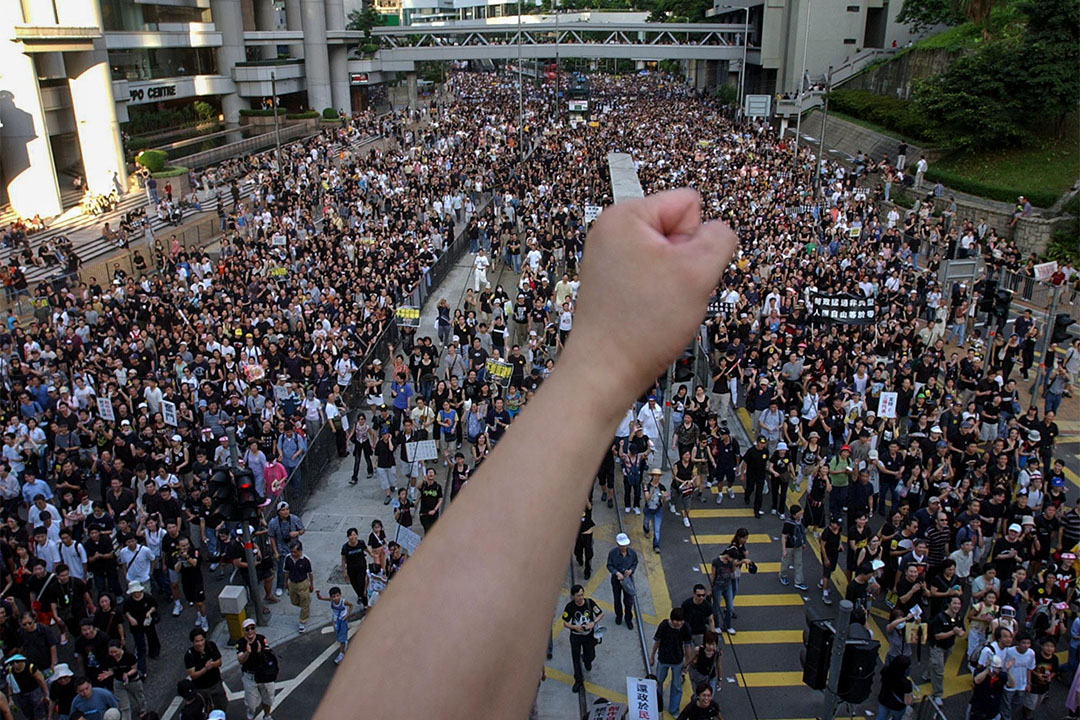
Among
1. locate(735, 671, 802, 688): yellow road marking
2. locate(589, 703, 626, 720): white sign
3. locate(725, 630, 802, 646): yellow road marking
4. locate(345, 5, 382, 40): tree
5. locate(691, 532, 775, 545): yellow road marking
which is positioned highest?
locate(345, 5, 382, 40): tree

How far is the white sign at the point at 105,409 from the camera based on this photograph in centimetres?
1611

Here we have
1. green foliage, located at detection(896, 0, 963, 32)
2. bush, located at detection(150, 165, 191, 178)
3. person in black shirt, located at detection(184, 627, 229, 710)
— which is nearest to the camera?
person in black shirt, located at detection(184, 627, 229, 710)

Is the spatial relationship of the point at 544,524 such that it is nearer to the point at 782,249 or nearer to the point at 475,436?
the point at 475,436

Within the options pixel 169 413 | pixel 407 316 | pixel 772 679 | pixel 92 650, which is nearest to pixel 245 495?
pixel 92 650

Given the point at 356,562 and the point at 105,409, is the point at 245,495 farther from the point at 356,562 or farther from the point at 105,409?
the point at 105,409

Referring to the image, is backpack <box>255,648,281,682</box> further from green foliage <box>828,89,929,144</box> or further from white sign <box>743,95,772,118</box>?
white sign <box>743,95,772,118</box>

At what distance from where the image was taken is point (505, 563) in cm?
139

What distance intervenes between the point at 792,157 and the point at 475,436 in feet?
112

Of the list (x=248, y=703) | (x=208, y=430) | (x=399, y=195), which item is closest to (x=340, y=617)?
(x=248, y=703)

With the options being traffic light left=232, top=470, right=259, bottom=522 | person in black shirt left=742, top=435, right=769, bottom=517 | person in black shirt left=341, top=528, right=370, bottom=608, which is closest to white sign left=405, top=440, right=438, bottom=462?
person in black shirt left=341, top=528, right=370, bottom=608

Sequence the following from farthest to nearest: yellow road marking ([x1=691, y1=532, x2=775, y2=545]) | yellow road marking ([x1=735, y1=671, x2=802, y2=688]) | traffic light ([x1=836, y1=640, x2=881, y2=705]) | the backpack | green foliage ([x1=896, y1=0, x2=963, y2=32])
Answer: green foliage ([x1=896, y1=0, x2=963, y2=32]) → yellow road marking ([x1=691, y1=532, x2=775, y2=545]) → yellow road marking ([x1=735, y1=671, x2=802, y2=688]) → the backpack → traffic light ([x1=836, y1=640, x2=881, y2=705])

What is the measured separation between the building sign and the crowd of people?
30000mm

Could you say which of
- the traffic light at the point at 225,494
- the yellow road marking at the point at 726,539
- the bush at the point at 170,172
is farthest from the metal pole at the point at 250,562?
the bush at the point at 170,172

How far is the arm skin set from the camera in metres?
1.33
